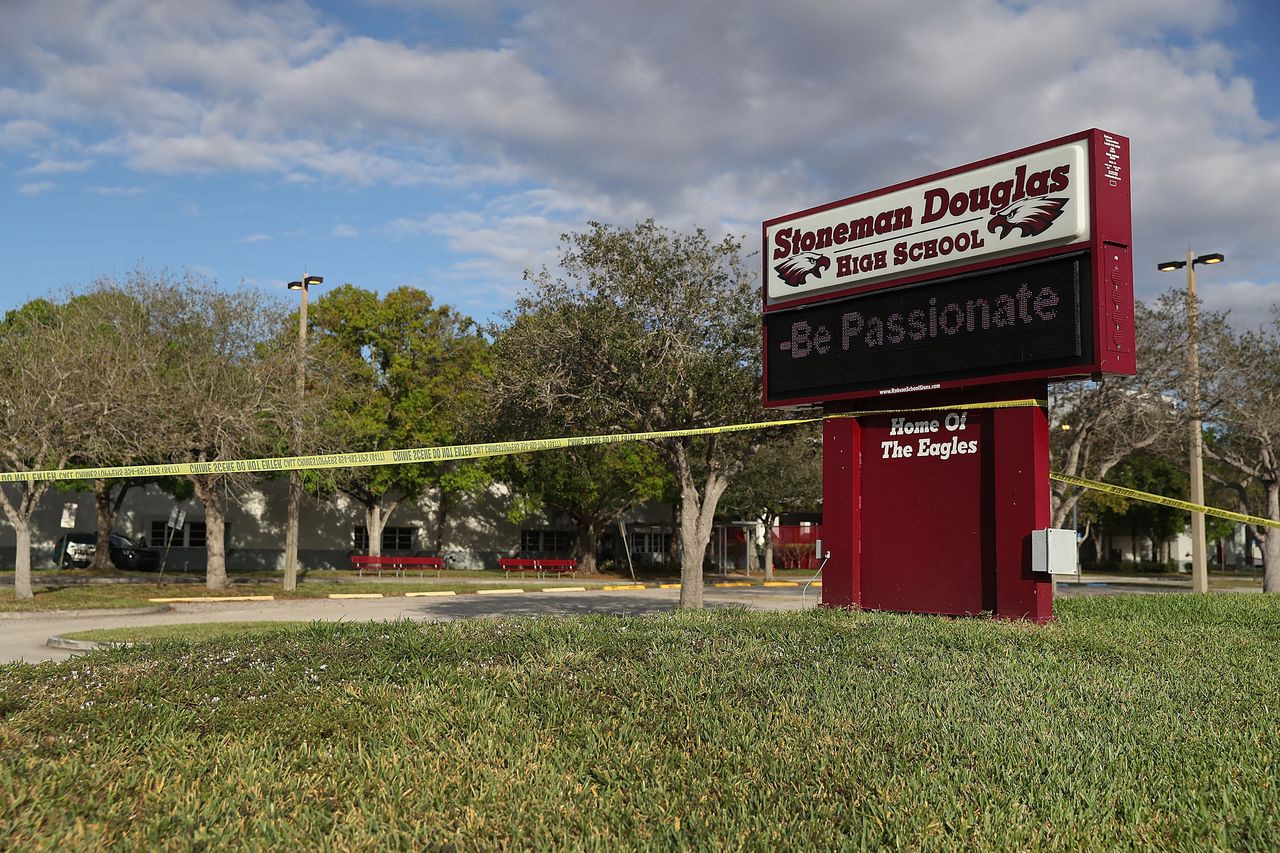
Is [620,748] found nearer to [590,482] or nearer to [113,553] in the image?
[590,482]

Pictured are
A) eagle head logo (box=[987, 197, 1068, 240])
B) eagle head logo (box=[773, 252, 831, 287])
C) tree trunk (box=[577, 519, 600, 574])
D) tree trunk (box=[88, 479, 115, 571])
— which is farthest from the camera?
tree trunk (box=[577, 519, 600, 574])

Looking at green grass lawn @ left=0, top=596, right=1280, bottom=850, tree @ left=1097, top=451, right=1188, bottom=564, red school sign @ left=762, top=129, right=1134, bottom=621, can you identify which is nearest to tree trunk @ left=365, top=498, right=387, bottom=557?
red school sign @ left=762, top=129, right=1134, bottom=621

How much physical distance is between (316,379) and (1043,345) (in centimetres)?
2364

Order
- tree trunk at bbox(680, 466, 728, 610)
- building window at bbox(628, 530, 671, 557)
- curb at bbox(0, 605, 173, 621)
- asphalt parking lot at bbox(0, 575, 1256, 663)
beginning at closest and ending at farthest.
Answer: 1. asphalt parking lot at bbox(0, 575, 1256, 663)
2. curb at bbox(0, 605, 173, 621)
3. tree trunk at bbox(680, 466, 728, 610)
4. building window at bbox(628, 530, 671, 557)

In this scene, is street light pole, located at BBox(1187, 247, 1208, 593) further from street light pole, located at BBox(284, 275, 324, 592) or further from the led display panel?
street light pole, located at BBox(284, 275, 324, 592)

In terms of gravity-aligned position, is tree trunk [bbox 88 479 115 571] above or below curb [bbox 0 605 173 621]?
above

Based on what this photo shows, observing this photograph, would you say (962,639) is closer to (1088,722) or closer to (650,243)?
(1088,722)

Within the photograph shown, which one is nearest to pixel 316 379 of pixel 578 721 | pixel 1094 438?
pixel 1094 438

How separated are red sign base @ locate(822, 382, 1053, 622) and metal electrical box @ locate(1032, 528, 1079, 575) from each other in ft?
1.01

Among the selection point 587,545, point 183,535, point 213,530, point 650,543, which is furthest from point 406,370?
point 650,543

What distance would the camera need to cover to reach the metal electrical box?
11.3m

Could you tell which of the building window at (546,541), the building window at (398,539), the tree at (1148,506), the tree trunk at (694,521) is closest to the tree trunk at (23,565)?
the tree trunk at (694,521)

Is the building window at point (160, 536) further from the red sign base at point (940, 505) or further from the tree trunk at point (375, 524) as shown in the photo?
the red sign base at point (940, 505)

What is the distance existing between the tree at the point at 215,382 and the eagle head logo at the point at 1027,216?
64.6 feet
